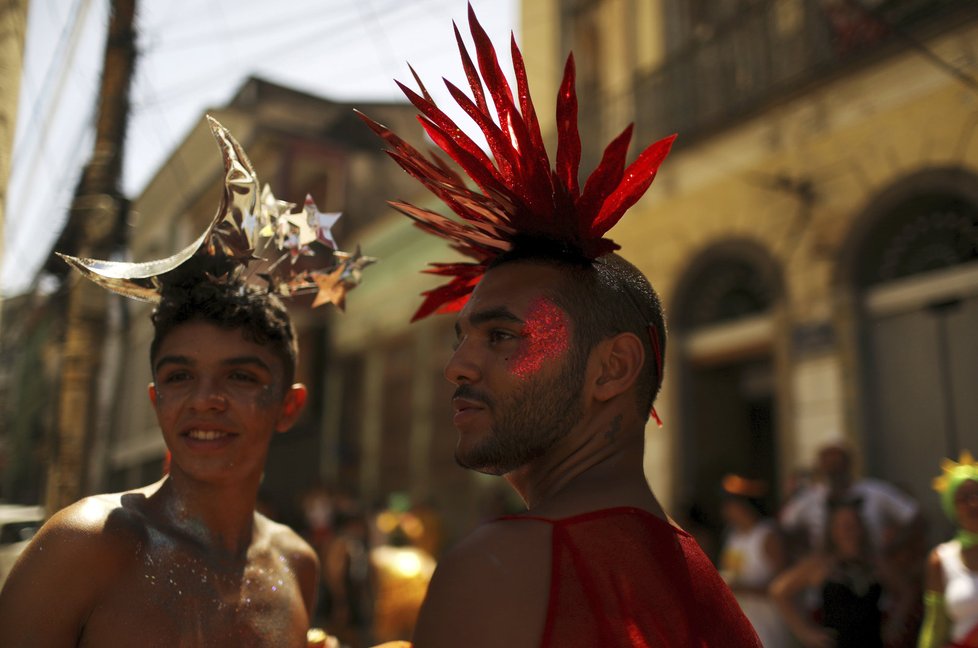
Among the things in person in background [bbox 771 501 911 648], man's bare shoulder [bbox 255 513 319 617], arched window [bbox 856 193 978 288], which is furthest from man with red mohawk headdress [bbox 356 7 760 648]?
arched window [bbox 856 193 978 288]

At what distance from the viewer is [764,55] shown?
32.3ft

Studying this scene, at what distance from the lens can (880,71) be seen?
8414mm

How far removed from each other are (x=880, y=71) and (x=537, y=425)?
26.2 ft

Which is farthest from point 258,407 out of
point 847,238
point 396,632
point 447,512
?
point 447,512

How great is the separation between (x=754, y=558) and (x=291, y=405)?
500 cm

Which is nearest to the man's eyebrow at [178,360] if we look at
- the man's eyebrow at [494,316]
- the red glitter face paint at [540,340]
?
the man's eyebrow at [494,316]

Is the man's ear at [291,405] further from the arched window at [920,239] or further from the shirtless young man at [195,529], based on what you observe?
the arched window at [920,239]

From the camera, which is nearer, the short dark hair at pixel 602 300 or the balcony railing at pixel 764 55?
the short dark hair at pixel 602 300

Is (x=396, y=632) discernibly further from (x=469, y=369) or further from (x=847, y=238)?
(x=469, y=369)

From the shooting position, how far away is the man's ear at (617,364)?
Answer: 5.98 ft

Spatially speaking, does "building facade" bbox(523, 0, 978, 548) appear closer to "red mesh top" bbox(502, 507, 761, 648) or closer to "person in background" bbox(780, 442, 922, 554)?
"person in background" bbox(780, 442, 922, 554)

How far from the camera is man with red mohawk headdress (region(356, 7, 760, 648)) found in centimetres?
144

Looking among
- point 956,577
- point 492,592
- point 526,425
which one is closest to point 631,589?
point 492,592

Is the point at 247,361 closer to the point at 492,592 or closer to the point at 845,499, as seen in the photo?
the point at 492,592
